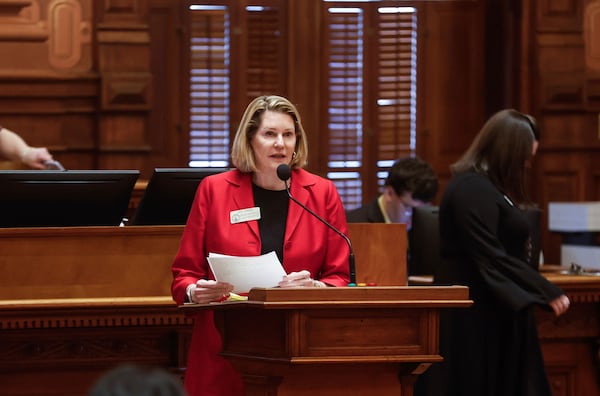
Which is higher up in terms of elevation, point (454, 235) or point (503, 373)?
point (454, 235)

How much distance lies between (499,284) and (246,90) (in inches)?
146

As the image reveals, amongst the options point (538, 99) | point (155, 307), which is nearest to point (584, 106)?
point (538, 99)

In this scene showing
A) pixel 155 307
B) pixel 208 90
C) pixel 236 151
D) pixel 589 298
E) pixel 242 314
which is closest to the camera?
pixel 242 314

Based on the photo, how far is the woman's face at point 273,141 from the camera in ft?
10.6

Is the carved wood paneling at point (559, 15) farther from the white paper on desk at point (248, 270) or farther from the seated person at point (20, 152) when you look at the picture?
the white paper on desk at point (248, 270)

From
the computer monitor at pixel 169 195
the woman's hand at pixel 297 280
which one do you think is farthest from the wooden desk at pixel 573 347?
the woman's hand at pixel 297 280

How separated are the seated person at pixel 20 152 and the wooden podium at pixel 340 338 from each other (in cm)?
264

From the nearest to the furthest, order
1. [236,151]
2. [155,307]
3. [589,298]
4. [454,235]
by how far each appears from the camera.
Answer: [236,151] < [155,307] < [454,235] < [589,298]

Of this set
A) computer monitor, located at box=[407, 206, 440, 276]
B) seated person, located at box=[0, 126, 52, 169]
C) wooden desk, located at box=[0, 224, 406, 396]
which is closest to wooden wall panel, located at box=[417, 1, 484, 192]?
computer monitor, located at box=[407, 206, 440, 276]

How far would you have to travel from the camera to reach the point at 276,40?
7.58 metres

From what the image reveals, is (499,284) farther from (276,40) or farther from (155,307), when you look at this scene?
(276,40)

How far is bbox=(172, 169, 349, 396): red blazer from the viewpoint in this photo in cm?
315

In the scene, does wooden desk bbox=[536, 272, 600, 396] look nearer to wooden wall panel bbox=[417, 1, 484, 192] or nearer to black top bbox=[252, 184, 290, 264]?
black top bbox=[252, 184, 290, 264]

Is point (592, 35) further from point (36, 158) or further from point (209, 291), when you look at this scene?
point (209, 291)
